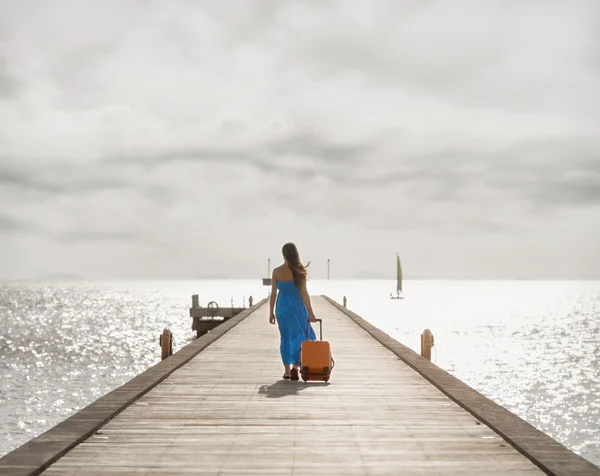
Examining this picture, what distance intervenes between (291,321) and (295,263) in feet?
3.00

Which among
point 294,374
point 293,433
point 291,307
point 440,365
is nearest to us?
point 293,433

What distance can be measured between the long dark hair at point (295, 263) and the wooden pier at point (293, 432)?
5.15ft

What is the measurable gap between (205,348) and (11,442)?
1050 centimetres

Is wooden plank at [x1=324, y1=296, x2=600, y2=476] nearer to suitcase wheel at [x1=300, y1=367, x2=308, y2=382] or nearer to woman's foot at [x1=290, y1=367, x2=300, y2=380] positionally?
suitcase wheel at [x1=300, y1=367, x2=308, y2=382]

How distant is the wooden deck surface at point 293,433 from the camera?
5348 mm

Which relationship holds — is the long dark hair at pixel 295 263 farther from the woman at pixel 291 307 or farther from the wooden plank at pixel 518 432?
the wooden plank at pixel 518 432

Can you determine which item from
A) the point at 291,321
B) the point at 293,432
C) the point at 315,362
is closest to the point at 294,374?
the point at 315,362

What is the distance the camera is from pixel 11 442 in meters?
20.9

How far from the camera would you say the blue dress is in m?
9.88

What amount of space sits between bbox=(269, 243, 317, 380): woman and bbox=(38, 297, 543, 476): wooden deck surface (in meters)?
0.45

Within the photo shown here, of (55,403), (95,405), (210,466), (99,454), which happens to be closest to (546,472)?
(210,466)

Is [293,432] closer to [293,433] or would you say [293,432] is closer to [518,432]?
[293,433]

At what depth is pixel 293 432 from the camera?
6.49 m

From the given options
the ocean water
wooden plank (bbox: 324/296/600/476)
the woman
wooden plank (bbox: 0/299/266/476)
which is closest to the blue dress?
the woman
